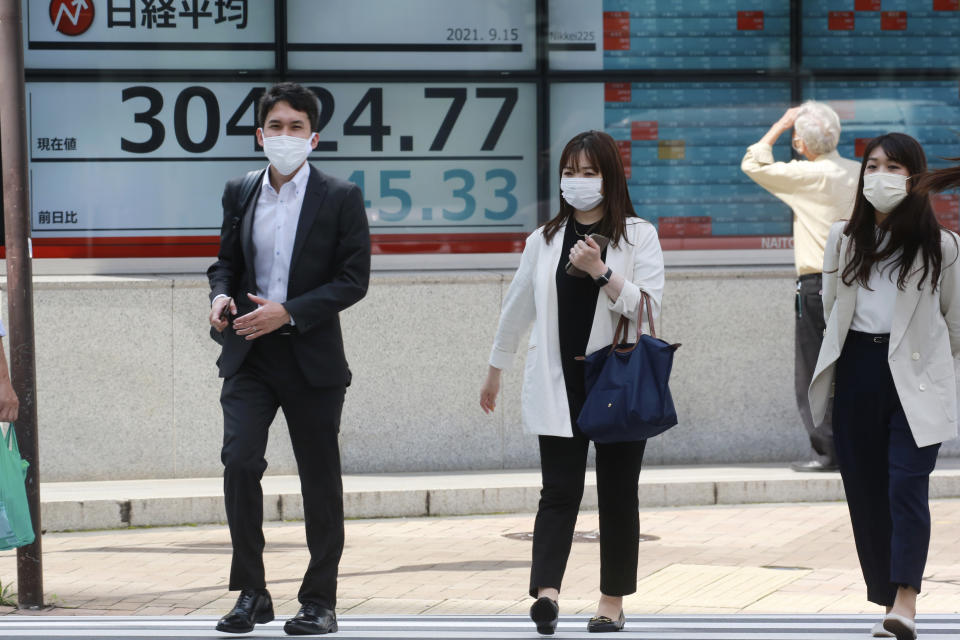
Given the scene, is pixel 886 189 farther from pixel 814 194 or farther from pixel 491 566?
pixel 814 194

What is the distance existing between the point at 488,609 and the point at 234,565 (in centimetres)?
119

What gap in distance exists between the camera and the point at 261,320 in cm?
551

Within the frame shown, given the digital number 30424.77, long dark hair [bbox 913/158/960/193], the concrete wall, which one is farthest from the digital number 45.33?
long dark hair [bbox 913/158/960/193]

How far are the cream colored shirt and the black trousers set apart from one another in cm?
413

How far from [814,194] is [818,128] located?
371 millimetres

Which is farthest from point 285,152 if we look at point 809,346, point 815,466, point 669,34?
point 669,34

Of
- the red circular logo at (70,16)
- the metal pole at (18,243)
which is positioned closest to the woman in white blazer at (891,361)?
the metal pole at (18,243)

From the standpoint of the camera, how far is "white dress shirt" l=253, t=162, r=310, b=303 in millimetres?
5691

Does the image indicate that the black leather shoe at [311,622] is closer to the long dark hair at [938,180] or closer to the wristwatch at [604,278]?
the wristwatch at [604,278]

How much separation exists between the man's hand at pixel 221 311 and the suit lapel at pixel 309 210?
239 millimetres

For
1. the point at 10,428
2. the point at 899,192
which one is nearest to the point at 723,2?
the point at 899,192

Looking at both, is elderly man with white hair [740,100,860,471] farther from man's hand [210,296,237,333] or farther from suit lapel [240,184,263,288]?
man's hand [210,296,237,333]

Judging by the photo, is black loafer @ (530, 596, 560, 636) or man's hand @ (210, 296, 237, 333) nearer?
black loafer @ (530, 596, 560, 636)

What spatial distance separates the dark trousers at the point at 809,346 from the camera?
9219mm
